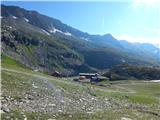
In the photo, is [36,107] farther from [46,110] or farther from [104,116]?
[104,116]

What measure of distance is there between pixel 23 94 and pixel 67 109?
4.49 m

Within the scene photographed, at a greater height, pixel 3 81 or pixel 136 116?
pixel 3 81

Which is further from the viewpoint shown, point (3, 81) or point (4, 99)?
point (3, 81)

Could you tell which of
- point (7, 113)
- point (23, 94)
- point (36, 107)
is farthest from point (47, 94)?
point (7, 113)

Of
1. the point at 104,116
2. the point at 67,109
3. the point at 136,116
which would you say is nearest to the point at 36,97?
the point at 67,109

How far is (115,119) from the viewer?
2928 cm

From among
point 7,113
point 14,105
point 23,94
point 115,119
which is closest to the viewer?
point 7,113

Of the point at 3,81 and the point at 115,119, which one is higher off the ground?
the point at 3,81

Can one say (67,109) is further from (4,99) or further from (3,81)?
(3,81)

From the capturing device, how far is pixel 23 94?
32219 millimetres

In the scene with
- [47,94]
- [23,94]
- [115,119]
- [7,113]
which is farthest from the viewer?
[47,94]

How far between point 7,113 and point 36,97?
28.2 feet

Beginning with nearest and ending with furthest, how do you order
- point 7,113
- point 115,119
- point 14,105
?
point 7,113
point 14,105
point 115,119

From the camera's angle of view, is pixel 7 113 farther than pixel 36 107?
No
